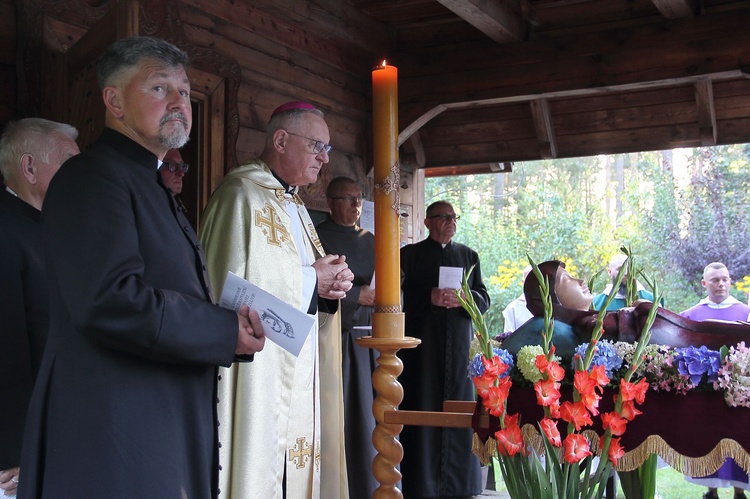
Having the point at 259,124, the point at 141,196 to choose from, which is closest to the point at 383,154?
the point at 141,196

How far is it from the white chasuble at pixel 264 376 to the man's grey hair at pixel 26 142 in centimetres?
56

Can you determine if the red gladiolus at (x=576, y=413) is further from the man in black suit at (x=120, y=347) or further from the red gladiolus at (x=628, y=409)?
the man in black suit at (x=120, y=347)

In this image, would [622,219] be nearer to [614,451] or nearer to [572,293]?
[572,293]

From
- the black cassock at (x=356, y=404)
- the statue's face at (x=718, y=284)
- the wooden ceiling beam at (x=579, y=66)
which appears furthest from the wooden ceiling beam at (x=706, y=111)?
the black cassock at (x=356, y=404)

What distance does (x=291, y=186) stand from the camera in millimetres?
3223

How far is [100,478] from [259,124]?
3466 millimetres

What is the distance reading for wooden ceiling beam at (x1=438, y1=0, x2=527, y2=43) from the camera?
5000mm

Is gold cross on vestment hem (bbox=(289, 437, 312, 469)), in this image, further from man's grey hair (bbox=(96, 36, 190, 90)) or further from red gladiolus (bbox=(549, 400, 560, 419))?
man's grey hair (bbox=(96, 36, 190, 90))

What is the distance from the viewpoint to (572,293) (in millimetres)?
2666

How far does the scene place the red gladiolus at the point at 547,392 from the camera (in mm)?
2049

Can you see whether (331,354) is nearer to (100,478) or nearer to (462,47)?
(100,478)

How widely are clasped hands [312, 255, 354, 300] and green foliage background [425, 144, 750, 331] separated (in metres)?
10.6

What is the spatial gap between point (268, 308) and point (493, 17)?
148 inches

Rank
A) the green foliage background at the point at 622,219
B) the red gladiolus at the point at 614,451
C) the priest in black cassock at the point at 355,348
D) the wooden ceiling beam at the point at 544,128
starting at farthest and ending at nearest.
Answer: the green foliage background at the point at 622,219, the wooden ceiling beam at the point at 544,128, the priest in black cassock at the point at 355,348, the red gladiolus at the point at 614,451
